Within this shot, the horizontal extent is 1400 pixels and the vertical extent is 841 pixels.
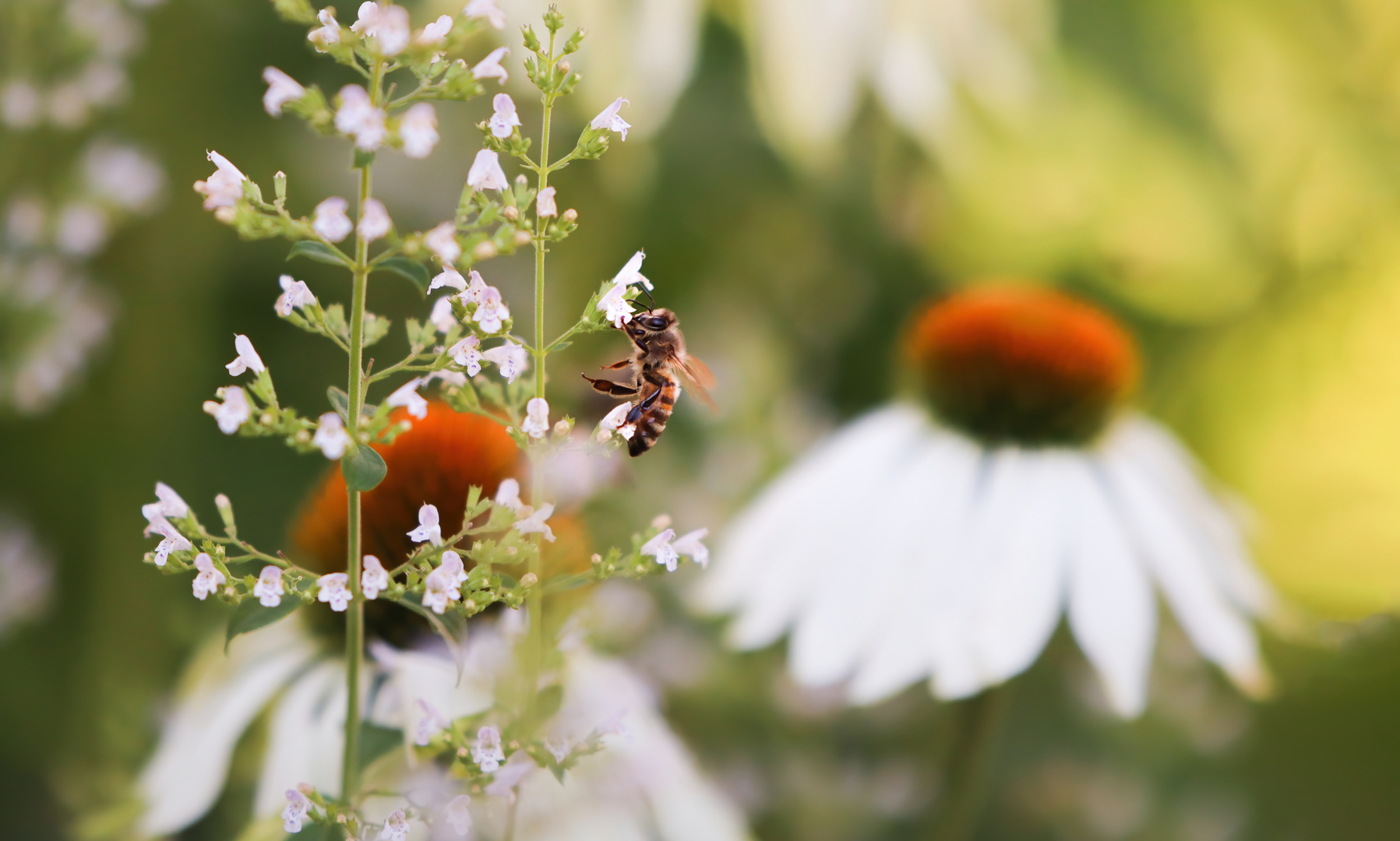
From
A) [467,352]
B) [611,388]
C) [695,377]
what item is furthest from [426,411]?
[695,377]

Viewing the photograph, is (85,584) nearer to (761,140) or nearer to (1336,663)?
(761,140)

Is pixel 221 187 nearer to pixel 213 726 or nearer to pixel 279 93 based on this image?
pixel 279 93

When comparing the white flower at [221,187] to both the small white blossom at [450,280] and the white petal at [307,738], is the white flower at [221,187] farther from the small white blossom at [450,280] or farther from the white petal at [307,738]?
the white petal at [307,738]

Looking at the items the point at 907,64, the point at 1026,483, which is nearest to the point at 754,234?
the point at 907,64

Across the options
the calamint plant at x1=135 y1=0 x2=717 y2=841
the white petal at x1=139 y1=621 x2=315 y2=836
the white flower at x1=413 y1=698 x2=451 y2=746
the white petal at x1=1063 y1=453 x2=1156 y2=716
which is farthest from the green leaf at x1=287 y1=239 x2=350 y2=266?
Result: the white petal at x1=1063 y1=453 x2=1156 y2=716

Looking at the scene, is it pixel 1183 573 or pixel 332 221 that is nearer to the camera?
pixel 332 221

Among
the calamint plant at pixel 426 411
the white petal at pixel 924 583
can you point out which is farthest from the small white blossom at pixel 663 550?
the white petal at pixel 924 583
